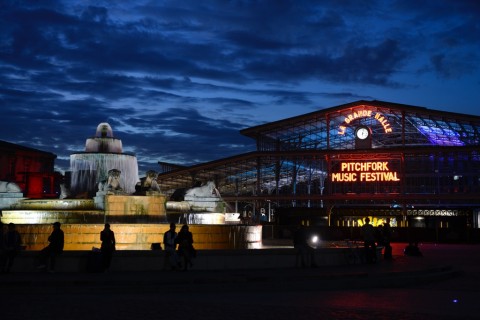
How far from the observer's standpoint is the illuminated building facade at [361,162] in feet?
196

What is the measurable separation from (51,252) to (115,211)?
8.14 meters

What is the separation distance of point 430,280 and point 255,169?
166 ft

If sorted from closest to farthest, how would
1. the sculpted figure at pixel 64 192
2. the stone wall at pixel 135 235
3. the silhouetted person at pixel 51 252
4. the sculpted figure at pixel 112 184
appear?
the silhouetted person at pixel 51 252
the stone wall at pixel 135 235
the sculpted figure at pixel 112 184
the sculpted figure at pixel 64 192

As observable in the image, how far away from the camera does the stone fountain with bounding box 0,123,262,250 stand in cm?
2212

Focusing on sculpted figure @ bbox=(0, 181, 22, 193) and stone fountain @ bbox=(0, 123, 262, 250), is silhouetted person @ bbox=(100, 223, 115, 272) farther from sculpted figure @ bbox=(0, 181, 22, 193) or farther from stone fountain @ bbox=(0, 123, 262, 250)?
sculpted figure @ bbox=(0, 181, 22, 193)

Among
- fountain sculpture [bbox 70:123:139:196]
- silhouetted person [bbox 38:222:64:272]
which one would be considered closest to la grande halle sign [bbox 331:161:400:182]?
fountain sculpture [bbox 70:123:139:196]

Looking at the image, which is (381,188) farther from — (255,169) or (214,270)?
(214,270)

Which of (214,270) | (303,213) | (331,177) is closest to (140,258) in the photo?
(214,270)

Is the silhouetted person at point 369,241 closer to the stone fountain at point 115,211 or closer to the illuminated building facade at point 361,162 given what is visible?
the stone fountain at point 115,211

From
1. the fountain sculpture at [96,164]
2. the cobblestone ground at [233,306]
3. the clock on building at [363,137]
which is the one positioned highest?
the clock on building at [363,137]

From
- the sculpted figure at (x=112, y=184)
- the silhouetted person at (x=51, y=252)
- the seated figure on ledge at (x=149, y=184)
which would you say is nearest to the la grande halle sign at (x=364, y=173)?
the seated figure on ledge at (x=149, y=184)

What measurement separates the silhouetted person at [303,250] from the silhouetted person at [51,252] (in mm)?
6739

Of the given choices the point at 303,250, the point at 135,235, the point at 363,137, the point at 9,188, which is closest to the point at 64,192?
the point at 9,188

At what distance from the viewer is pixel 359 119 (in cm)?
6488
